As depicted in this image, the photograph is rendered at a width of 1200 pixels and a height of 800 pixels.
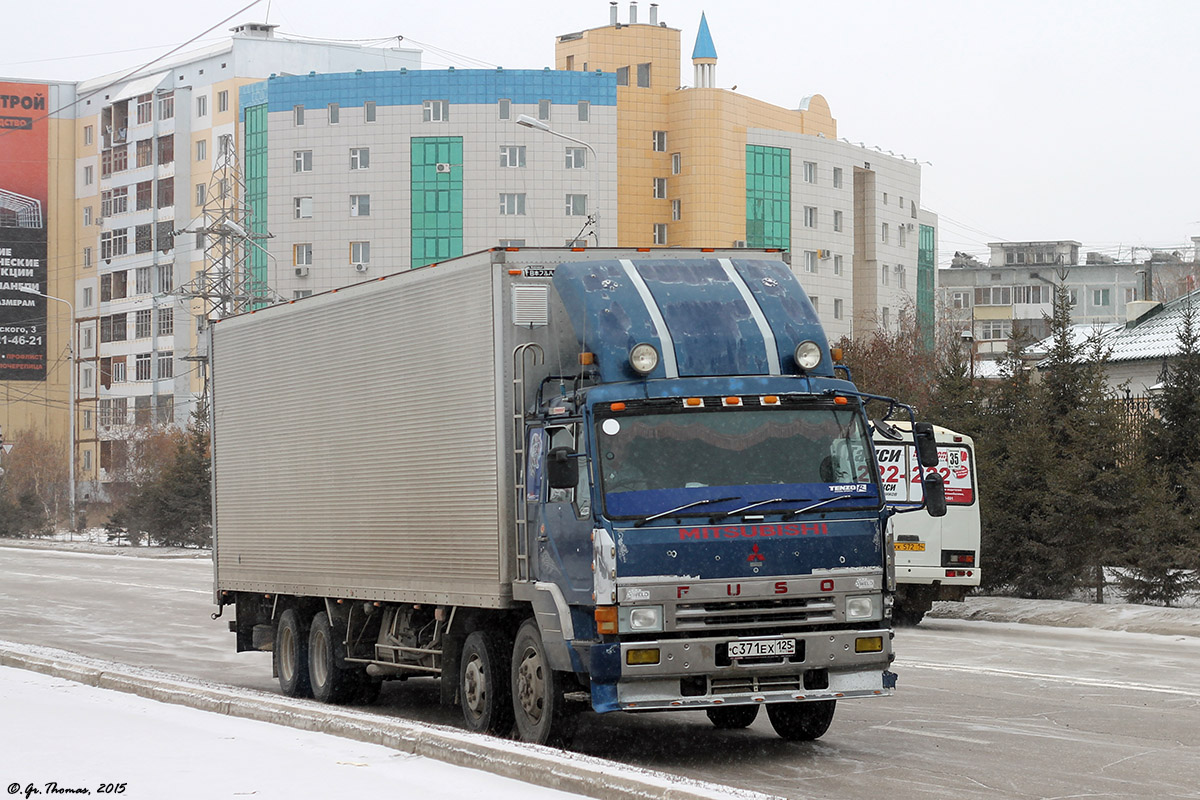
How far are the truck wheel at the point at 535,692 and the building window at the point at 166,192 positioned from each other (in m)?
97.7

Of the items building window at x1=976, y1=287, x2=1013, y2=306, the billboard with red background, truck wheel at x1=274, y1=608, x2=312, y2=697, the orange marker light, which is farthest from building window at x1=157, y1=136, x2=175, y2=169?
the orange marker light

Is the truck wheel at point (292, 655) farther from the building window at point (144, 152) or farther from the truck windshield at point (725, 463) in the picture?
the building window at point (144, 152)

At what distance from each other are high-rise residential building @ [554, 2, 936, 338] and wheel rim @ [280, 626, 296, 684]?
75476 mm

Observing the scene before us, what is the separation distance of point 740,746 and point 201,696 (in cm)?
408

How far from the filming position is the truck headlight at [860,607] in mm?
10664

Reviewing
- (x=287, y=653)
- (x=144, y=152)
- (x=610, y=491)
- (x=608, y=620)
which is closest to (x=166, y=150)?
(x=144, y=152)

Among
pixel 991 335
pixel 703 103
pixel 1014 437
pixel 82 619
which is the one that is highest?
pixel 703 103

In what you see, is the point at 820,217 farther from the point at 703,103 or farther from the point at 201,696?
the point at 201,696

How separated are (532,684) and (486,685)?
27.7 inches

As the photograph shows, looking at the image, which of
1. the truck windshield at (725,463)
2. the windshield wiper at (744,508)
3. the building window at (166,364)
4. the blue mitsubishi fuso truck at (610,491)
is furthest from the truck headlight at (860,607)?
the building window at (166,364)

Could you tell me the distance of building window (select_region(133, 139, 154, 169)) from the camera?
105m

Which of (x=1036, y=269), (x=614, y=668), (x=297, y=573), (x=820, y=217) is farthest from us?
(x=1036, y=269)

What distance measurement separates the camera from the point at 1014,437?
25.1 m

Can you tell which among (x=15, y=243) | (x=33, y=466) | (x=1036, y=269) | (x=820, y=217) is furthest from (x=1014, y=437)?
(x=1036, y=269)
